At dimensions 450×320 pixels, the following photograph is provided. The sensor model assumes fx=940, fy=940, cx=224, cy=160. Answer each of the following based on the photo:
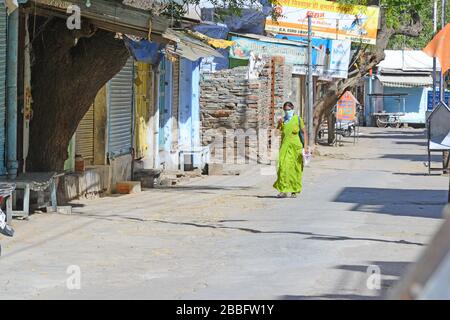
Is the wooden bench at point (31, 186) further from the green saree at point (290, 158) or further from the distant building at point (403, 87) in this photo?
the distant building at point (403, 87)

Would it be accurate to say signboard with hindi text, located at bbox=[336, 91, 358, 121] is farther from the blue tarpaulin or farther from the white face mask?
the white face mask

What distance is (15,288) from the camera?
762 centimetres

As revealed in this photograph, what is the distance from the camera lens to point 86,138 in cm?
1669

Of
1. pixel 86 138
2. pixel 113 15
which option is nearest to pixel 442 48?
pixel 113 15

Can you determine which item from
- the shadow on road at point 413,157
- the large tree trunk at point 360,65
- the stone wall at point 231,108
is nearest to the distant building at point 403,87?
the large tree trunk at point 360,65

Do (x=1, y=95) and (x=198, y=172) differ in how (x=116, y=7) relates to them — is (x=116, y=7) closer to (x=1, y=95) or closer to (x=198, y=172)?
(x=1, y=95)

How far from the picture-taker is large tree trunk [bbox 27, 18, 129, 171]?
12992 mm

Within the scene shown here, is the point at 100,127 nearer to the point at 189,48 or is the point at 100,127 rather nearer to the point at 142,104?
the point at 189,48

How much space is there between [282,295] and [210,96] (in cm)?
1949

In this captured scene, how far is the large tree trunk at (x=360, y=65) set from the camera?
1319 inches

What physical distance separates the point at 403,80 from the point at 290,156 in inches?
1751

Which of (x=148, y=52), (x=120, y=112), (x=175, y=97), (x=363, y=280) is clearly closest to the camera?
(x=363, y=280)

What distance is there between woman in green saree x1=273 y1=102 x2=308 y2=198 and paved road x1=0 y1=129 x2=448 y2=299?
343 mm

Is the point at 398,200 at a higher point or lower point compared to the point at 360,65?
lower
